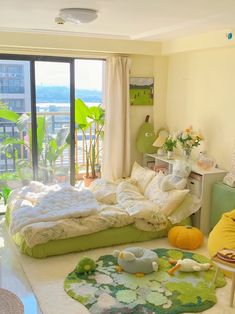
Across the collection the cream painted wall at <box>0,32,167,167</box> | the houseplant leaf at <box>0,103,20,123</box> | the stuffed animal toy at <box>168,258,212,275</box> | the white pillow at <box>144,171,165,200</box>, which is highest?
the cream painted wall at <box>0,32,167,167</box>

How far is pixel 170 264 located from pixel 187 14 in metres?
2.21

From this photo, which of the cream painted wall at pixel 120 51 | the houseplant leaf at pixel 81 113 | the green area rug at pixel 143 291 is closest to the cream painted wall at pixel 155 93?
the cream painted wall at pixel 120 51

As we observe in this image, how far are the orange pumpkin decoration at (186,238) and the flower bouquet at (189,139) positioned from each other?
1.05 meters

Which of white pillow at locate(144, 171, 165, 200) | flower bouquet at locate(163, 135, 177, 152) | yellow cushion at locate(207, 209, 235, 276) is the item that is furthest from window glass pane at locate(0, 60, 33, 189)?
yellow cushion at locate(207, 209, 235, 276)

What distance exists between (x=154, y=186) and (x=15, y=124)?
2.05 m

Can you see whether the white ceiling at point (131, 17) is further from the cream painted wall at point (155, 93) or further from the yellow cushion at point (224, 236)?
the yellow cushion at point (224, 236)

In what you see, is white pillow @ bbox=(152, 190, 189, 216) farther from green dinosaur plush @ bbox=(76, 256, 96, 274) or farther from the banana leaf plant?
the banana leaf plant

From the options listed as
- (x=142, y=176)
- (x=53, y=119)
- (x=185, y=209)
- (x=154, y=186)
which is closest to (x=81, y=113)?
(x=53, y=119)

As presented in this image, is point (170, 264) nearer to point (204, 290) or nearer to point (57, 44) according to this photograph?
point (204, 290)

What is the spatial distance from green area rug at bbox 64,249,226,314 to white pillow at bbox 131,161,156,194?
1.38 m

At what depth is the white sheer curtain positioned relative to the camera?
4844mm

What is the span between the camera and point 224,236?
3240mm

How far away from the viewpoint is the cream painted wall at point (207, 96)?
4.02 meters

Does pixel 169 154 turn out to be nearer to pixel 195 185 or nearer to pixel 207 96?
pixel 195 185
